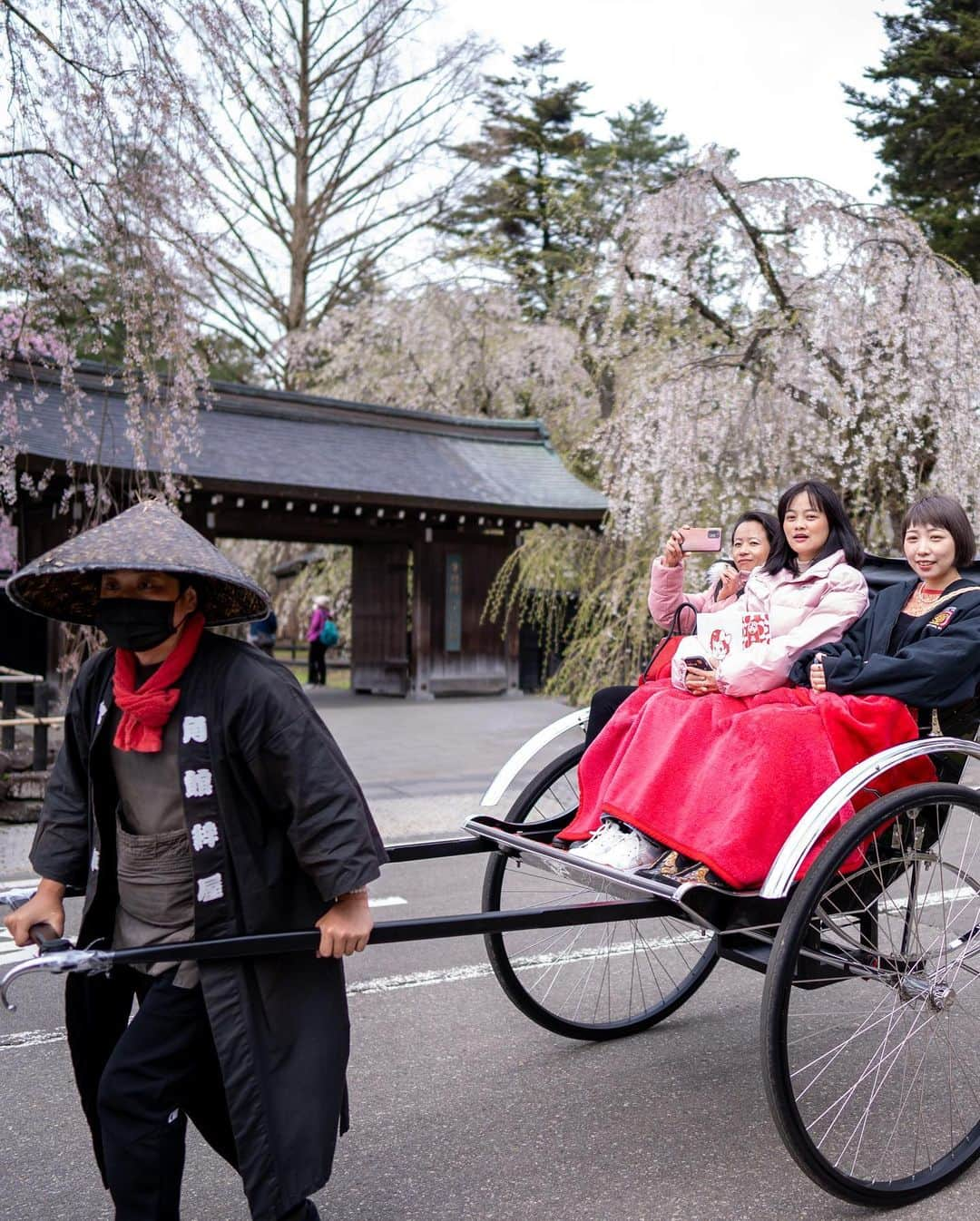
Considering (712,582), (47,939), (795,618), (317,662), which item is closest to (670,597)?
(712,582)

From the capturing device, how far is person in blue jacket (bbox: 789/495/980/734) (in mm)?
3000

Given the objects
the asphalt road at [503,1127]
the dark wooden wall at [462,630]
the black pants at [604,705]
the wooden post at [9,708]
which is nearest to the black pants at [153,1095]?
the asphalt road at [503,1127]

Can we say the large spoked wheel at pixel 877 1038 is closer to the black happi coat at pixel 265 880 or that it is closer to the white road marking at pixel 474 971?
the white road marking at pixel 474 971

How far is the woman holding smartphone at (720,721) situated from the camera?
9.52 feet

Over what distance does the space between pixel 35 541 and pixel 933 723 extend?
11917 mm

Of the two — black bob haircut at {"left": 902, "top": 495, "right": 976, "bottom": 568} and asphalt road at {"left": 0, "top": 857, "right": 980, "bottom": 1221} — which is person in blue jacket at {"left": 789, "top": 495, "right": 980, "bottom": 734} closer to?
black bob haircut at {"left": 902, "top": 495, "right": 976, "bottom": 568}

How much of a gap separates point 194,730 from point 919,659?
6.21 ft

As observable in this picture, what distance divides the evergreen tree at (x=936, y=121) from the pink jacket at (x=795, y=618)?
1432 centimetres

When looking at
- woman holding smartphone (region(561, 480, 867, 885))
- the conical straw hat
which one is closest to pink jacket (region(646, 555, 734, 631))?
woman holding smartphone (region(561, 480, 867, 885))

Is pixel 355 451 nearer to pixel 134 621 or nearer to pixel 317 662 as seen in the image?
pixel 317 662

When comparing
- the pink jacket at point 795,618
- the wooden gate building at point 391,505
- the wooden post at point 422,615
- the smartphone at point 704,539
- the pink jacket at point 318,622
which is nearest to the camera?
the pink jacket at point 795,618

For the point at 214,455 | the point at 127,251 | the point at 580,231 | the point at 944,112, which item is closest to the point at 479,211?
the point at 580,231

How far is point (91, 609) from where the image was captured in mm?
2459

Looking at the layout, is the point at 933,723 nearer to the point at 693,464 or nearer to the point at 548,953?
the point at 548,953
